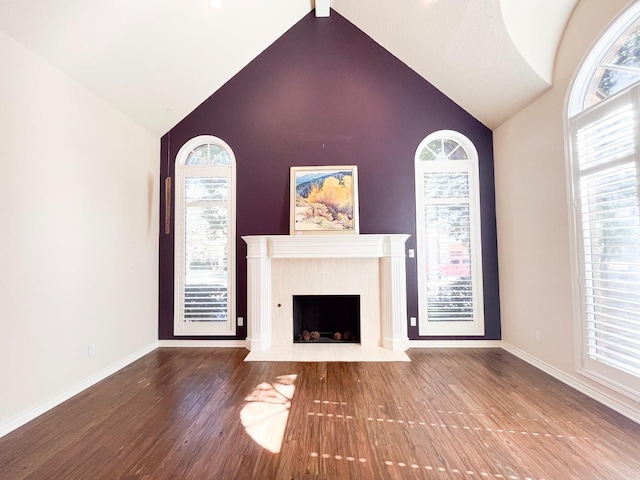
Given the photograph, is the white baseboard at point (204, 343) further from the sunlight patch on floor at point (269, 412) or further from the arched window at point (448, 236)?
the arched window at point (448, 236)

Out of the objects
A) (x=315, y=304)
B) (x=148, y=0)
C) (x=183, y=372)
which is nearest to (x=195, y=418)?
(x=183, y=372)

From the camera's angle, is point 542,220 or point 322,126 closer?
point 542,220

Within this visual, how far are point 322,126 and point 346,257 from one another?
1.94 m

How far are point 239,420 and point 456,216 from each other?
3629 millimetres

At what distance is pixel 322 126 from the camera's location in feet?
14.2

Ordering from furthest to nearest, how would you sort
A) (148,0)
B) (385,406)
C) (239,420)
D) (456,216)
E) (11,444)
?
(456,216) < (148,0) < (385,406) < (239,420) < (11,444)

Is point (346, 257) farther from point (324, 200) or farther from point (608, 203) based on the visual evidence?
point (608, 203)

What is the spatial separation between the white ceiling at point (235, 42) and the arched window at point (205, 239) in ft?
2.36

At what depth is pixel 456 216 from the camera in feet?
13.8

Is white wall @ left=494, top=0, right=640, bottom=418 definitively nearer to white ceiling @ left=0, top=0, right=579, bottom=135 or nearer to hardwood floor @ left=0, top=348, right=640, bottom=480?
white ceiling @ left=0, top=0, right=579, bottom=135

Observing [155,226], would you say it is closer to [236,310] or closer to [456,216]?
[236,310]

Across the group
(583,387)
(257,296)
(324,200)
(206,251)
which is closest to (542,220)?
(583,387)

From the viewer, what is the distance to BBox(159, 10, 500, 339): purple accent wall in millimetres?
4238

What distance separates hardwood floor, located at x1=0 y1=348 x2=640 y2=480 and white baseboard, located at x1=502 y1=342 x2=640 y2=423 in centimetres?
8
